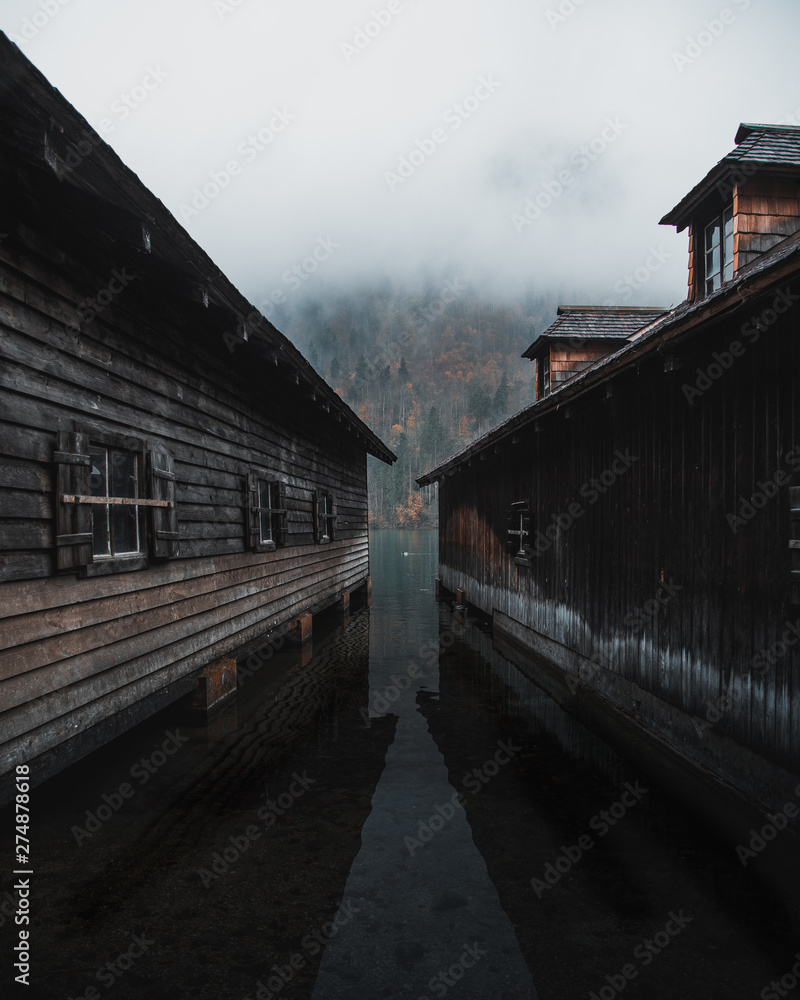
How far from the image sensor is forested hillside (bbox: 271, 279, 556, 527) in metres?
101

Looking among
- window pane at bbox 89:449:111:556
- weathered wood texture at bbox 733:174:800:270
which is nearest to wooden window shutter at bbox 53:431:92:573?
window pane at bbox 89:449:111:556

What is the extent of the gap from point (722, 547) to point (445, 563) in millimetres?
16211

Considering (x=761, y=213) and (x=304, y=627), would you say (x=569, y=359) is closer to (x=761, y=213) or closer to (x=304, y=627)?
(x=761, y=213)

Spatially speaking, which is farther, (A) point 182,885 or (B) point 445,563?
(B) point 445,563

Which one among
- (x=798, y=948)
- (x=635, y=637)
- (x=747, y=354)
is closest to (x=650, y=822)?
(x=798, y=948)

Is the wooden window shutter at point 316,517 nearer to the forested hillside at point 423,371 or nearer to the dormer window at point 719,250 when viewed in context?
the dormer window at point 719,250

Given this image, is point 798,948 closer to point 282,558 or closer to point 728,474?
point 728,474

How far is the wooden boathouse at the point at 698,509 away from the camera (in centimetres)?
418

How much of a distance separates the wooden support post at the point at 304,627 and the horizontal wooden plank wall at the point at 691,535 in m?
4.80

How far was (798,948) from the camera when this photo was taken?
3.17 meters

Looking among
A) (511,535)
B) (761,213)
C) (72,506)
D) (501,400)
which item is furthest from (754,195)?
(501,400)

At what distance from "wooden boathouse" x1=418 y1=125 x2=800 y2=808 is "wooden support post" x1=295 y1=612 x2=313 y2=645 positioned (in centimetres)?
424

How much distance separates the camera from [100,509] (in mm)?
5277

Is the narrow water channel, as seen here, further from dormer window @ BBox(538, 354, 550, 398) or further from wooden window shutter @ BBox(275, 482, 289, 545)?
dormer window @ BBox(538, 354, 550, 398)
